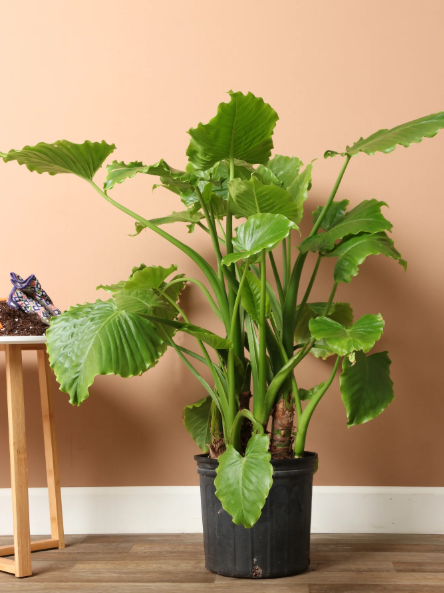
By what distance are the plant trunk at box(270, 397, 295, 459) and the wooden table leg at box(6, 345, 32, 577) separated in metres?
0.72

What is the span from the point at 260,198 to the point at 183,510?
118 cm

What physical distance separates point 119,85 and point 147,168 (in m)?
0.83

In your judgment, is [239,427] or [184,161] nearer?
[239,427]

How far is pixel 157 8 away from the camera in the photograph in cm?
222

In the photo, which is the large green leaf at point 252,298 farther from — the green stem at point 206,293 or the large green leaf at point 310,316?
the large green leaf at point 310,316

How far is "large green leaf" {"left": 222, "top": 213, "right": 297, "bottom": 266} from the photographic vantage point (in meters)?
1.38

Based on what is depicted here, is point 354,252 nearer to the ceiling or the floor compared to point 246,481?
nearer to the ceiling

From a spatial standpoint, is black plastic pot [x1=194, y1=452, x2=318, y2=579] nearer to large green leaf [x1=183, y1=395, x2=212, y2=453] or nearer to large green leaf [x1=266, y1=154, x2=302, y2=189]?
large green leaf [x1=183, y1=395, x2=212, y2=453]

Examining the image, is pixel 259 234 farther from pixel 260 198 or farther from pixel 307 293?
pixel 307 293

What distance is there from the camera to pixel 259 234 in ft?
4.73

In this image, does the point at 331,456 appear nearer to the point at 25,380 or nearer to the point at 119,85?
the point at 25,380

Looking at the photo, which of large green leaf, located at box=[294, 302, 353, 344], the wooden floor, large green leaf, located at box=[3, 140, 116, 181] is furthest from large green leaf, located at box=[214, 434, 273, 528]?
large green leaf, located at box=[3, 140, 116, 181]

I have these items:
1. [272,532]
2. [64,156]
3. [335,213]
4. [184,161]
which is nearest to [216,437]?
[272,532]

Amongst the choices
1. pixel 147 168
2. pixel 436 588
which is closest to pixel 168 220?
pixel 147 168
